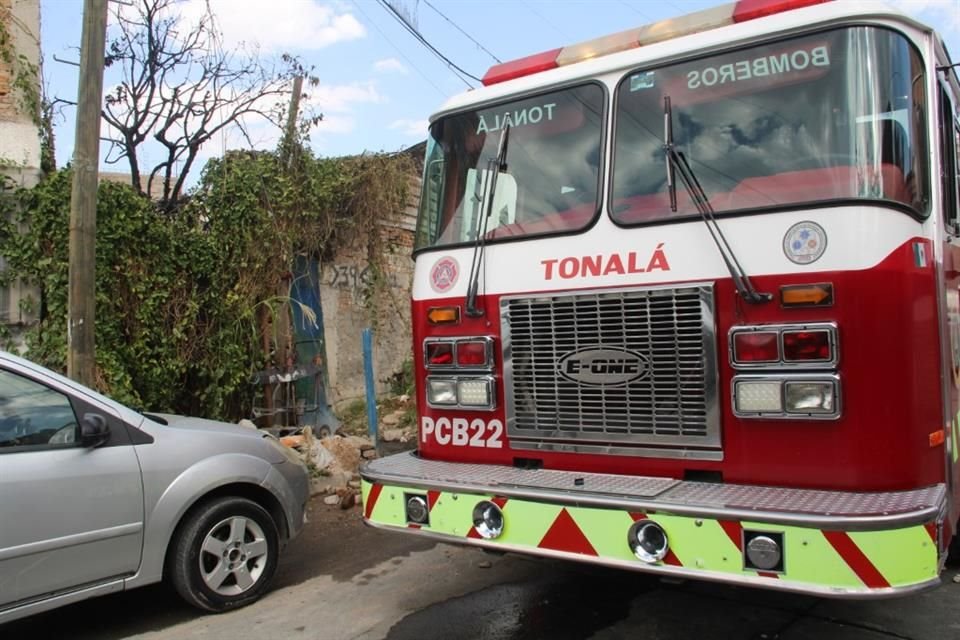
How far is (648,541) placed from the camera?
3.14m

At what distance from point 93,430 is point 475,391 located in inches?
79.0

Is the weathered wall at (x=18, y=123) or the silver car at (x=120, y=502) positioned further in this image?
the weathered wall at (x=18, y=123)

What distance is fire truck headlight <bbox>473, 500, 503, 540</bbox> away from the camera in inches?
140

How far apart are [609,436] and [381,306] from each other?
7.56 m

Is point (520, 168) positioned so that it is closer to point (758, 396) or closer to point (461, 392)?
point (461, 392)

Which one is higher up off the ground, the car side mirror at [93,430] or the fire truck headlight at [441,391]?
the fire truck headlight at [441,391]

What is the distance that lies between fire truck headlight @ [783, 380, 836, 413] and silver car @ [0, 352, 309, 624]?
3118 mm

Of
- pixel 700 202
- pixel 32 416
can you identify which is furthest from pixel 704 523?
pixel 32 416

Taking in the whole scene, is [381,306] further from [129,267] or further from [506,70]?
[506,70]

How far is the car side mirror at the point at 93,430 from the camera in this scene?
403 cm

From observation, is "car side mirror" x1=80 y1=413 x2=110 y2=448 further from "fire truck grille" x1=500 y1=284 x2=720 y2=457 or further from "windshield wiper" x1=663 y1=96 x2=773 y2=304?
"windshield wiper" x1=663 y1=96 x2=773 y2=304

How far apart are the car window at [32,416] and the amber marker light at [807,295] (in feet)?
11.7

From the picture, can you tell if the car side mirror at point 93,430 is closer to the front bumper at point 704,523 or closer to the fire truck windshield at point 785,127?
the front bumper at point 704,523

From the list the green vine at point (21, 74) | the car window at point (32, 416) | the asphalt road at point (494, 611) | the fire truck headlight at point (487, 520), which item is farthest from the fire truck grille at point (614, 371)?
the green vine at point (21, 74)
